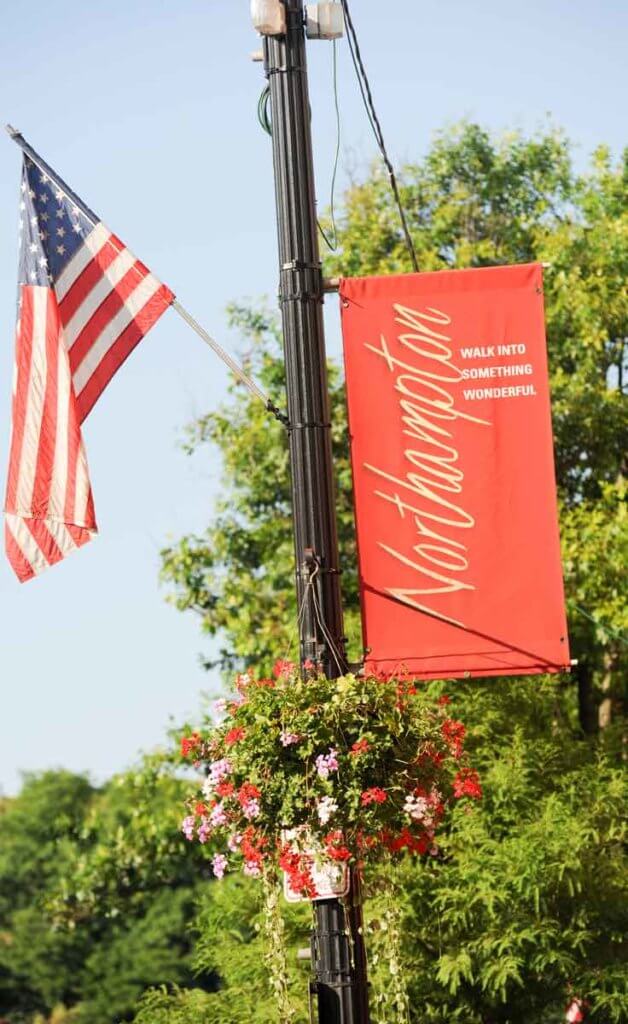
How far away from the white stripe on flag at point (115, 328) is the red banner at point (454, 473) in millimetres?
1269

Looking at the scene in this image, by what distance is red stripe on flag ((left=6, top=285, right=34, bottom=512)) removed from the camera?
8391 mm

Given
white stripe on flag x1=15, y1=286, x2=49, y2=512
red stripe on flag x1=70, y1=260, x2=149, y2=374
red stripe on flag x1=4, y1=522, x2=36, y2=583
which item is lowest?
red stripe on flag x1=4, y1=522, x2=36, y2=583

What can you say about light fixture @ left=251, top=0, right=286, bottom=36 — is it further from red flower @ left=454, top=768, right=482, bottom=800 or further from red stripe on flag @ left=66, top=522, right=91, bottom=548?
red flower @ left=454, top=768, right=482, bottom=800

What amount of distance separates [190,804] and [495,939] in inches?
366

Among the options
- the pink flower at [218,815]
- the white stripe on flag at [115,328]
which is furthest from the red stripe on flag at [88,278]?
the pink flower at [218,815]

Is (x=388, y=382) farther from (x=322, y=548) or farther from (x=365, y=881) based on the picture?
(x=365, y=881)

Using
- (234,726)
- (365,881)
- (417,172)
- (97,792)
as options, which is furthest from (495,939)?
(97,792)

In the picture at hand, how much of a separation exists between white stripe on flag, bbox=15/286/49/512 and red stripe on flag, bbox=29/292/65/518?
0.02 meters

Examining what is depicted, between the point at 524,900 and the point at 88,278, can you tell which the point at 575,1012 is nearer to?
the point at 524,900

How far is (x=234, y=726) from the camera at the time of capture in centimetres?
703

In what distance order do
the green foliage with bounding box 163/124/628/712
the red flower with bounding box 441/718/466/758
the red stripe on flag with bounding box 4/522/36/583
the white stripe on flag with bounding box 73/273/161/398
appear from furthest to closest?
the green foliage with bounding box 163/124/628/712, the red stripe on flag with bounding box 4/522/36/583, the white stripe on flag with bounding box 73/273/161/398, the red flower with bounding box 441/718/466/758

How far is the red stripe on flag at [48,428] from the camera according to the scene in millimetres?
8375

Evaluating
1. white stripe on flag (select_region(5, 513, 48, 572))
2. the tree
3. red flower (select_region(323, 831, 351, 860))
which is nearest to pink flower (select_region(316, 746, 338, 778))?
red flower (select_region(323, 831, 351, 860))

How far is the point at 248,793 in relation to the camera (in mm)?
6832
